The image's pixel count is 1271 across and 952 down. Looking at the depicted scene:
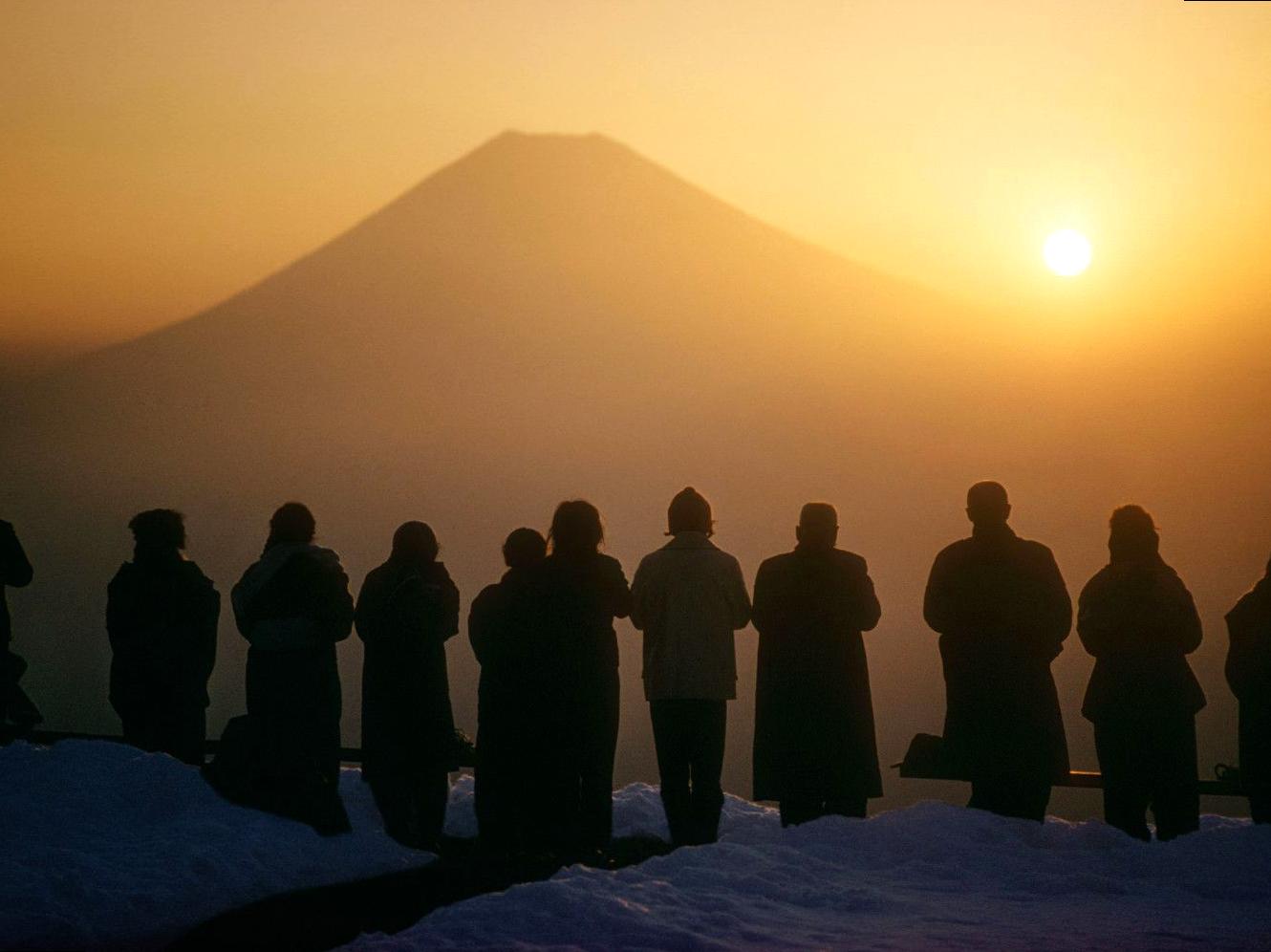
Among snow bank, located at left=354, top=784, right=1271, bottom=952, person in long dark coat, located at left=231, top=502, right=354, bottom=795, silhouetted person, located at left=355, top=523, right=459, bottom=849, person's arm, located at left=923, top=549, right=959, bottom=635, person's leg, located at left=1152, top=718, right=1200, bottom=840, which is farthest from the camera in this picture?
silhouetted person, located at left=355, top=523, right=459, bottom=849

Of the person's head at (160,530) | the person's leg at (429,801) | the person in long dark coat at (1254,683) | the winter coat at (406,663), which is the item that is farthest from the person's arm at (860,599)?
the person's head at (160,530)

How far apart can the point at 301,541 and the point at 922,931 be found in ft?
14.4

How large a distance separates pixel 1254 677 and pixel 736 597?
2.61 metres

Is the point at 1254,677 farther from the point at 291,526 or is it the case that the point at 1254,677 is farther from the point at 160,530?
the point at 160,530

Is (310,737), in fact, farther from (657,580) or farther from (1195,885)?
(1195,885)

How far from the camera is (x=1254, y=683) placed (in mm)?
8156

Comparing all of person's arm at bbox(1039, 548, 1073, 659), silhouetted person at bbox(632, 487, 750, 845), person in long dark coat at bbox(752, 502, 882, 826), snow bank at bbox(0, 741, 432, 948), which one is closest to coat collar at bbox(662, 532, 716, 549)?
silhouetted person at bbox(632, 487, 750, 845)

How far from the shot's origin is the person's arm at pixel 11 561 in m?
10.9

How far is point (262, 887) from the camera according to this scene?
7680 mm

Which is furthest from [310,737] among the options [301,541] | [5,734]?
[5,734]

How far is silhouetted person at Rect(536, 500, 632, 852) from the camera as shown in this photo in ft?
27.4

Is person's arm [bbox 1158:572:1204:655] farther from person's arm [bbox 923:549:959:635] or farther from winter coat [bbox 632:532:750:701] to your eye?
winter coat [bbox 632:532:750:701]

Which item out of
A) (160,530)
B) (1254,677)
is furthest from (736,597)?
(160,530)

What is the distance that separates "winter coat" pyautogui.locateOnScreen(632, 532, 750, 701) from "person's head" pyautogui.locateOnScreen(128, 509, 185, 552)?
326cm
